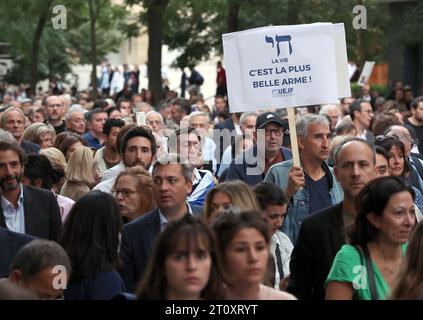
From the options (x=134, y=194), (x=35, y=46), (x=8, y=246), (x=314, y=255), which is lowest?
(x=314, y=255)

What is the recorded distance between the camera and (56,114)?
62.4 ft

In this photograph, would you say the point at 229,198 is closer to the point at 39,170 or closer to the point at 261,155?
the point at 39,170

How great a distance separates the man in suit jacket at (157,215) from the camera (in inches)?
323

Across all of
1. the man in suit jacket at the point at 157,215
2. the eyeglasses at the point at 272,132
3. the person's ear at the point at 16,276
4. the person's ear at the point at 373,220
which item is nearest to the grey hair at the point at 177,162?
the man in suit jacket at the point at 157,215

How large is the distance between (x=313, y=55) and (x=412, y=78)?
32121 mm

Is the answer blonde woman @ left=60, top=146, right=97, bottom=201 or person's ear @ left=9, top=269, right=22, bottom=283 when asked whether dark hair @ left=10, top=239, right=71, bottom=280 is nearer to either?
person's ear @ left=9, top=269, right=22, bottom=283

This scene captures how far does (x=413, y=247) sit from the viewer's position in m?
6.34

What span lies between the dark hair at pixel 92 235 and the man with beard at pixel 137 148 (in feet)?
12.0

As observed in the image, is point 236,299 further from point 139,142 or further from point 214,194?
point 139,142

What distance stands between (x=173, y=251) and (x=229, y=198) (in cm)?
224

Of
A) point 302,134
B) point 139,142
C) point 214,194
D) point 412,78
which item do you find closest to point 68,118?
point 139,142

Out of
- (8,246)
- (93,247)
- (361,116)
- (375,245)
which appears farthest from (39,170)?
(361,116)

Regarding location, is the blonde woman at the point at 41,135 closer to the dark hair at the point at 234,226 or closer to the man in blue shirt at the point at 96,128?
the man in blue shirt at the point at 96,128

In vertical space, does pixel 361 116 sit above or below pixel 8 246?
above
